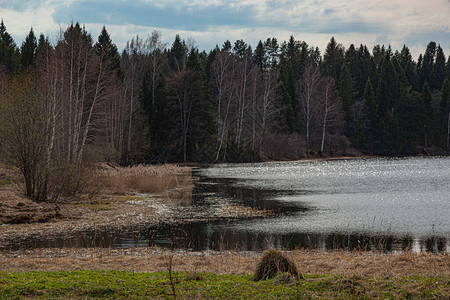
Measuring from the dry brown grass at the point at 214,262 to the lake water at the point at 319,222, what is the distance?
1236 mm

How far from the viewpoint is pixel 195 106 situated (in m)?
59.5

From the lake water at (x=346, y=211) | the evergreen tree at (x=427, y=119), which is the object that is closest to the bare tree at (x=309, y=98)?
the evergreen tree at (x=427, y=119)

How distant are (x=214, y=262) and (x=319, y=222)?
8.90 metres

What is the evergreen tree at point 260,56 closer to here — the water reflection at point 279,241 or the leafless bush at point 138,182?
the leafless bush at point 138,182

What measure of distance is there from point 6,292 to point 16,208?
45.0ft

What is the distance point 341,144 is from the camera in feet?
254

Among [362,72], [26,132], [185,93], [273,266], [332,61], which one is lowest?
[273,266]

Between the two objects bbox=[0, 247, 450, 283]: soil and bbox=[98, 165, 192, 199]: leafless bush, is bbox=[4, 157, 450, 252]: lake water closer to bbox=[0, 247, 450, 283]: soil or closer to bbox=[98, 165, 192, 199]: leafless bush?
bbox=[0, 247, 450, 283]: soil

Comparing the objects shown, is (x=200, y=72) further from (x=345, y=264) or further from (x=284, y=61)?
(x=345, y=264)

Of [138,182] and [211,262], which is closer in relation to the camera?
[211,262]

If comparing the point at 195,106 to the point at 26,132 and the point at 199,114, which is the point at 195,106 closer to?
the point at 199,114

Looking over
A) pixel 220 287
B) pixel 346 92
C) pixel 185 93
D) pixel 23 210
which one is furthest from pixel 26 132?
pixel 346 92

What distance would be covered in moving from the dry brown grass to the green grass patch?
918mm

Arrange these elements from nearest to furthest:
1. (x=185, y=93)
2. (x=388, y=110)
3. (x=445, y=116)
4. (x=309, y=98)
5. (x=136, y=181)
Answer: (x=136, y=181) < (x=185, y=93) < (x=309, y=98) < (x=388, y=110) < (x=445, y=116)
